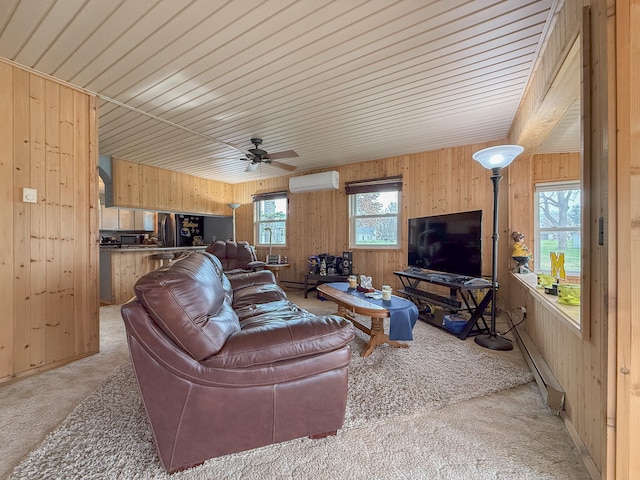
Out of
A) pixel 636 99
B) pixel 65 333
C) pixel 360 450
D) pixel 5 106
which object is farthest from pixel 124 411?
pixel 636 99

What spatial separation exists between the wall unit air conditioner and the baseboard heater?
3.38 meters

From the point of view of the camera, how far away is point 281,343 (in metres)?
1.26

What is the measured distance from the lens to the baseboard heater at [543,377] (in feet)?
5.20

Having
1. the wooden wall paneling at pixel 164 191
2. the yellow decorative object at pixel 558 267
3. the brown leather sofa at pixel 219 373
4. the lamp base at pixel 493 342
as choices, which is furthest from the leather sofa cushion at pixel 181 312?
the wooden wall paneling at pixel 164 191

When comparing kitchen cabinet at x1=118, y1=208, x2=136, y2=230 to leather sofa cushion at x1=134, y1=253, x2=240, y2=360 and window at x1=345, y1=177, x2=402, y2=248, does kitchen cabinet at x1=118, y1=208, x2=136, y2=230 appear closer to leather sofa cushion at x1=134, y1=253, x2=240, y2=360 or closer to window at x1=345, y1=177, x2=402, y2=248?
window at x1=345, y1=177, x2=402, y2=248

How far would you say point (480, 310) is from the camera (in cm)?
288

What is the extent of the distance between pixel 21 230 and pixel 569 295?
389cm

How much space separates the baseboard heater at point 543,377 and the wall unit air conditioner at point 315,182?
338 cm

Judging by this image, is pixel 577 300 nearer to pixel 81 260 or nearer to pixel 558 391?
pixel 558 391

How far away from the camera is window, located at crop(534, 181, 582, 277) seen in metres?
3.44

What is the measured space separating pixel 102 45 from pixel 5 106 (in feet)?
2.87

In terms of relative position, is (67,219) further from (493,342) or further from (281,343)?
(493,342)

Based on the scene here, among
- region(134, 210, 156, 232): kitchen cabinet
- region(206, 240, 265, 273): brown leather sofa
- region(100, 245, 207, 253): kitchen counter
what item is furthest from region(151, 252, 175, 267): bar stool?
region(134, 210, 156, 232): kitchen cabinet

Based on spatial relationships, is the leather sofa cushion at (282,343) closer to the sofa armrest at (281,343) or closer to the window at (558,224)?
the sofa armrest at (281,343)
